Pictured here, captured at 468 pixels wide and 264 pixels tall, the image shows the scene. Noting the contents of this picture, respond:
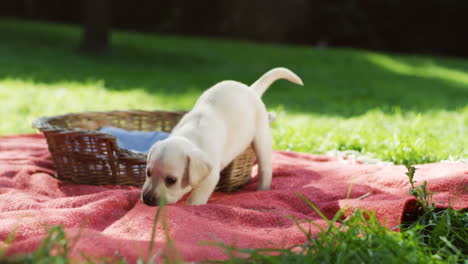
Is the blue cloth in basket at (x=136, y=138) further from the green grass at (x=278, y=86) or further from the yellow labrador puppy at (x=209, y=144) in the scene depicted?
the green grass at (x=278, y=86)

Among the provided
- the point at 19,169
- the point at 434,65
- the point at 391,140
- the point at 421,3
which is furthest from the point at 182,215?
the point at 421,3

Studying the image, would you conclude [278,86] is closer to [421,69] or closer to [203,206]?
[421,69]

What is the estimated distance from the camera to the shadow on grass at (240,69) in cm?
740

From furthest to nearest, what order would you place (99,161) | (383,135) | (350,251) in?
1. (383,135)
2. (99,161)
3. (350,251)

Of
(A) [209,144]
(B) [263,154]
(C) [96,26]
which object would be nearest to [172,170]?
(A) [209,144]

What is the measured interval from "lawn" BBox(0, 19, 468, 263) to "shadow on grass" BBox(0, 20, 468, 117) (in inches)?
0.9

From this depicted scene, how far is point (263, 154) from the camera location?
126 inches

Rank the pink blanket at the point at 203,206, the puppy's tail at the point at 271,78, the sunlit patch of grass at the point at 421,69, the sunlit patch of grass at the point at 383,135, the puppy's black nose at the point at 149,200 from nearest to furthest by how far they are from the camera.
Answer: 1. the pink blanket at the point at 203,206
2. the puppy's black nose at the point at 149,200
3. the puppy's tail at the point at 271,78
4. the sunlit patch of grass at the point at 383,135
5. the sunlit patch of grass at the point at 421,69

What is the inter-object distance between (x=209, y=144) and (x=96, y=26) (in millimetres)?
8617

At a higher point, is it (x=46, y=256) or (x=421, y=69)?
(x=46, y=256)

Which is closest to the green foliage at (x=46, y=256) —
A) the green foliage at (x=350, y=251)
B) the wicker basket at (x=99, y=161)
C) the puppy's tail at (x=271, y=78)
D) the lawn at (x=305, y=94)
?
the lawn at (x=305, y=94)

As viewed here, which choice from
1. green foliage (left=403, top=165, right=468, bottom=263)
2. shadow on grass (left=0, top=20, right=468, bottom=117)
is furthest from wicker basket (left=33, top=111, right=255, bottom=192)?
shadow on grass (left=0, top=20, right=468, bottom=117)

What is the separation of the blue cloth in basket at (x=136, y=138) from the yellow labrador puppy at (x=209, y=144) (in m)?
0.76

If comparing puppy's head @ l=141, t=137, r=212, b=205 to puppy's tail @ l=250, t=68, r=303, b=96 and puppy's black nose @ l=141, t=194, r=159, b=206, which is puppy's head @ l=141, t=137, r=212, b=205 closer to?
puppy's black nose @ l=141, t=194, r=159, b=206
